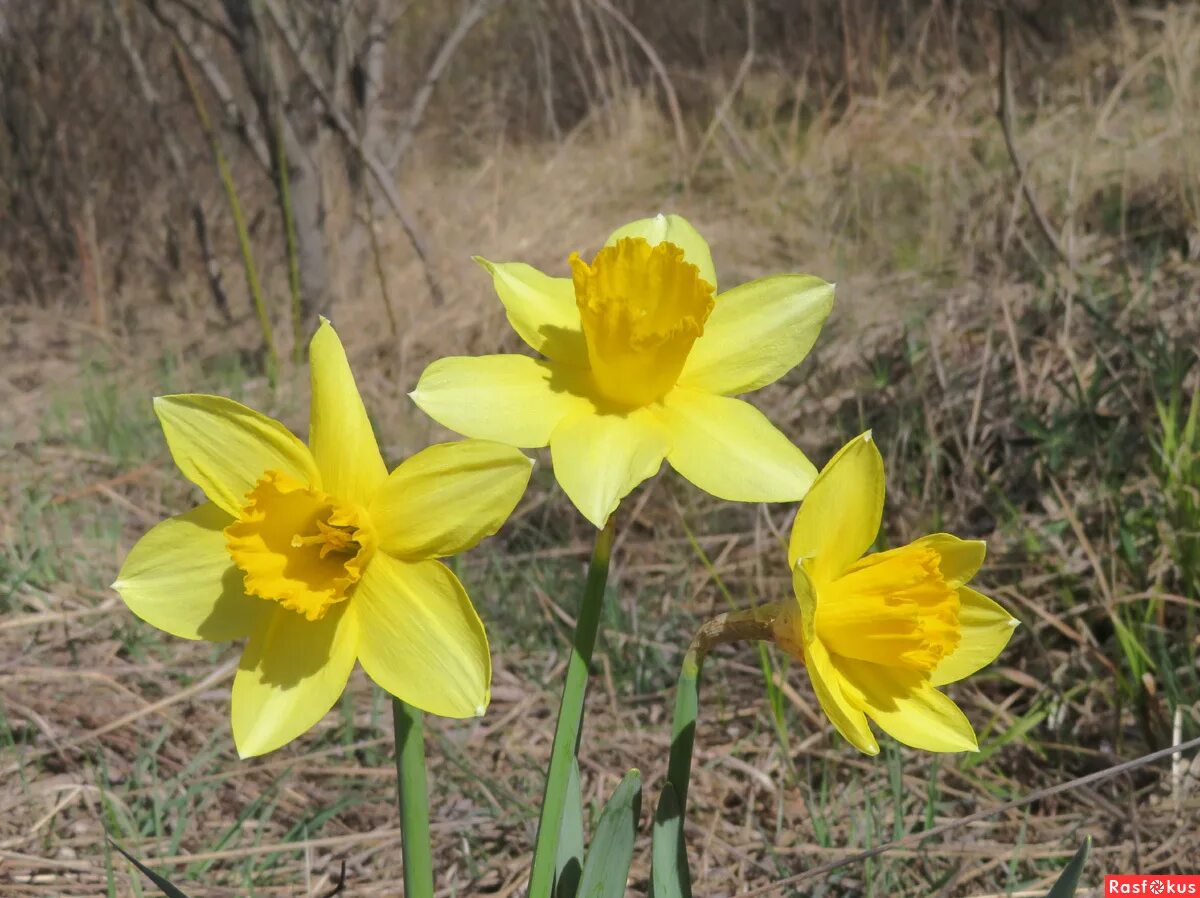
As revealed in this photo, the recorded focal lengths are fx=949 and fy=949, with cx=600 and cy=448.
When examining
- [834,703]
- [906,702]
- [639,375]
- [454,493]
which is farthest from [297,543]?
[906,702]

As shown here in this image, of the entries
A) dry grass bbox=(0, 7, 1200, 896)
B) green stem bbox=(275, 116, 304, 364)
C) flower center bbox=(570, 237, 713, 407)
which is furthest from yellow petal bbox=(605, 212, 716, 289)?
green stem bbox=(275, 116, 304, 364)

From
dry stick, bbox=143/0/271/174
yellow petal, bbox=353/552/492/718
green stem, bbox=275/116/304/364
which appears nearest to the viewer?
yellow petal, bbox=353/552/492/718

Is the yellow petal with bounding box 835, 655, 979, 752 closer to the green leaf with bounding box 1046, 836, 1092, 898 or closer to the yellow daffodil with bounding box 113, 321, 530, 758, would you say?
the green leaf with bounding box 1046, 836, 1092, 898

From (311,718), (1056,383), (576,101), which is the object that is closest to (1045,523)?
(1056,383)

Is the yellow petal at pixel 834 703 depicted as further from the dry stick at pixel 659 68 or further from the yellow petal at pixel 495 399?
the dry stick at pixel 659 68

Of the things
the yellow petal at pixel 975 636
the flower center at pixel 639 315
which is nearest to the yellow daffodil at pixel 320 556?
the flower center at pixel 639 315

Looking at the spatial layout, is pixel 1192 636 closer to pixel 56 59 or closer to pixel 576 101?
pixel 56 59

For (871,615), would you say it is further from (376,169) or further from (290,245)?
(376,169)
